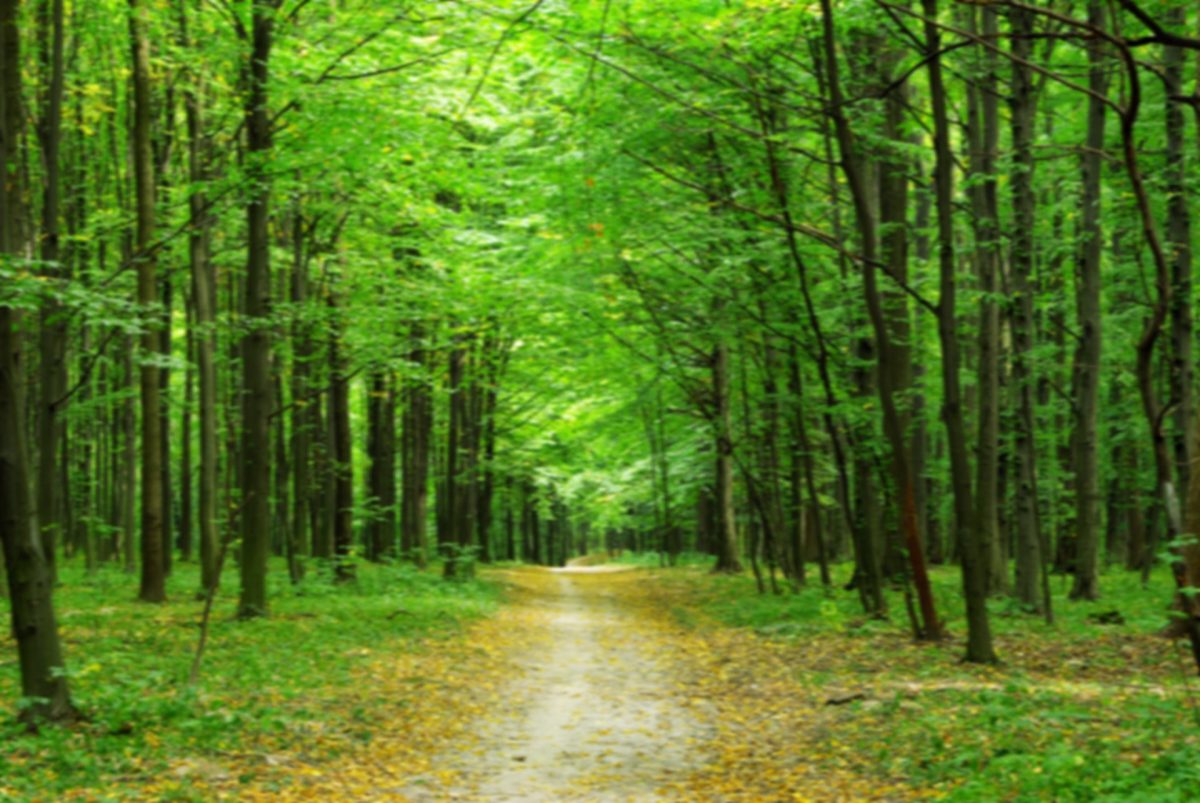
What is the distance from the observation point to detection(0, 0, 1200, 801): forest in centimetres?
737

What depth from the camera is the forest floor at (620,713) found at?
21.6 ft

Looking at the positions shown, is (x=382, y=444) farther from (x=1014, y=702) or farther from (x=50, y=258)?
(x=1014, y=702)

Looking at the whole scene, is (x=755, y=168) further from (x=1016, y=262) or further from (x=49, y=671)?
(x=49, y=671)

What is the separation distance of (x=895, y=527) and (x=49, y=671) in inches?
529

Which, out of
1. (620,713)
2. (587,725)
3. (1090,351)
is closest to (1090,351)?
(1090,351)

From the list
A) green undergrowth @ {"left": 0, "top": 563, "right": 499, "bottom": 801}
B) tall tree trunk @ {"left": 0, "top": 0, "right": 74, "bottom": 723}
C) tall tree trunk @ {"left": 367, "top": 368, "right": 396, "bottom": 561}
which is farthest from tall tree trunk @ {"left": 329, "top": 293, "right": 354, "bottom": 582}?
tall tree trunk @ {"left": 0, "top": 0, "right": 74, "bottom": 723}

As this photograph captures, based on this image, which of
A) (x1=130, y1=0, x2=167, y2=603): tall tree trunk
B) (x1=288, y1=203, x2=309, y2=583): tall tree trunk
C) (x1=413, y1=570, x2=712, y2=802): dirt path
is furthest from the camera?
(x1=288, y1=203, x2=309, y2=583): tall tree trunk

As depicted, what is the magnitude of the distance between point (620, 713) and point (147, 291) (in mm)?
9612

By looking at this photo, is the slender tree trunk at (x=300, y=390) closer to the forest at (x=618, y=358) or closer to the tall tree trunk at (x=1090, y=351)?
the forest at (x=618, y=358)

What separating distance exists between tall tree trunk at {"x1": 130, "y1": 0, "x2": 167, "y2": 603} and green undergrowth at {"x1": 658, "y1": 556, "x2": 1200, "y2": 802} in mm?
9417

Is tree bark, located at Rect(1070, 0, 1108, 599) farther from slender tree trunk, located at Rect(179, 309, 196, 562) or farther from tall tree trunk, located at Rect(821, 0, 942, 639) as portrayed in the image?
slender tree trunk, located at Rect(179, 309, 196, 562)

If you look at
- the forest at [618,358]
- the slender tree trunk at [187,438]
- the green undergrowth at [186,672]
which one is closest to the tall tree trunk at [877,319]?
the forest at [618,358]

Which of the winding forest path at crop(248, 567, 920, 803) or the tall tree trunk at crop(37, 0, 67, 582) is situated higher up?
the tall tree trunk at crop(37, 0, 67, 582)

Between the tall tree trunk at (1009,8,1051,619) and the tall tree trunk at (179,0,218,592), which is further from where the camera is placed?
the tall tree trunk at (179,0,218,592)
